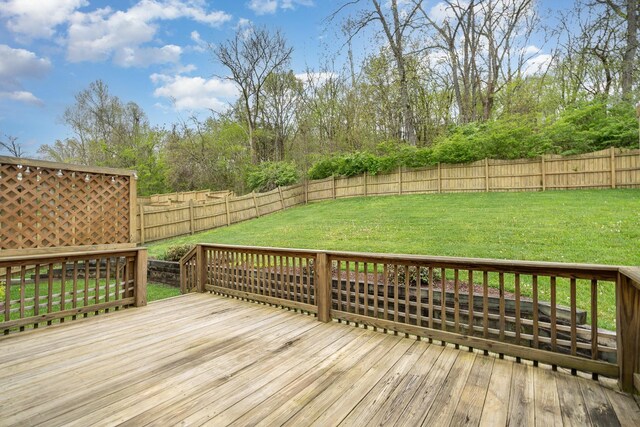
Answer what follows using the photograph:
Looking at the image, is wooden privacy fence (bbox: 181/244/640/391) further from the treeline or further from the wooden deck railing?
the treeline

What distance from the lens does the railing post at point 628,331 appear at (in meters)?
1.90

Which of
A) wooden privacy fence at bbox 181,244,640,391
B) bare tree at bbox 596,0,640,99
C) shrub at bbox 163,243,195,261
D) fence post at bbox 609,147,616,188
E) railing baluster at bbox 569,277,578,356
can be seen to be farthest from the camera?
bare tree at bbox 596,0,640,99

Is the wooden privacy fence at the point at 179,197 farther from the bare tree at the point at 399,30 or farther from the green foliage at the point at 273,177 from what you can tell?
the bare tree at the point at 399,30

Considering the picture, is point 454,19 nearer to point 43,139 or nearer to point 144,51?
point 144,51

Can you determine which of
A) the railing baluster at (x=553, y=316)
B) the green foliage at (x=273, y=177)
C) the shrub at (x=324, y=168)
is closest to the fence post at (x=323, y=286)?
the railing baluster at (x=553, y=316)

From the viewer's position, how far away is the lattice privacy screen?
10.1ft

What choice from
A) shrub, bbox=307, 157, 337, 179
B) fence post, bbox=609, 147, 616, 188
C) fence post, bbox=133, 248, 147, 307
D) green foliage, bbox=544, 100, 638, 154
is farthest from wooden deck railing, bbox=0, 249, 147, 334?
green foliage, bbox=544, 100, 638, 154

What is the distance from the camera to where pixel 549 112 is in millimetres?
15523

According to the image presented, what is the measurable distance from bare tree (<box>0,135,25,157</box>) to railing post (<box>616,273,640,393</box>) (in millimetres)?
20247

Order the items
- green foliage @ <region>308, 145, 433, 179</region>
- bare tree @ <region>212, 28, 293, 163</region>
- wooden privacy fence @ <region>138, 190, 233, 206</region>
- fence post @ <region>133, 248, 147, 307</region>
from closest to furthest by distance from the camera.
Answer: fence post @ <region>133, 248, 147, 307</region> < green foliage @ <region>308, 145, 433, 179</region> < wooden privacy fence @ <region>138, 190, 233, 206</region> < bare tree @ <region>212, 28, 293, 163</region>

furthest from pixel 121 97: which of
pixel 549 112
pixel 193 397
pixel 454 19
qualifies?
pixel 549 112

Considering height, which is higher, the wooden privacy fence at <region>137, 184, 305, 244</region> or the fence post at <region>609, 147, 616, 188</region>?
the fence post at <region>609, 147, 616, 188</region>

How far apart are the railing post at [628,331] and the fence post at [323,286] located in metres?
2.38


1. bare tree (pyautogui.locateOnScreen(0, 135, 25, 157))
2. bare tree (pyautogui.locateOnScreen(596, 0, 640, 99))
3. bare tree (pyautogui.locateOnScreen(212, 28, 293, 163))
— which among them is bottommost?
bare tree (pyautogui.locateOnScreen(0, 135, 25, 157))
